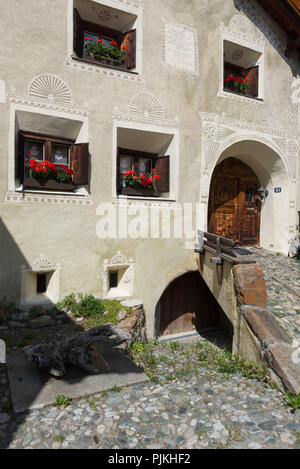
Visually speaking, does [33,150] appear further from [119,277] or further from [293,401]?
[293,401]

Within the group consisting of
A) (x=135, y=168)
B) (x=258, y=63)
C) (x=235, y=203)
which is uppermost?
(x=258, y=63)

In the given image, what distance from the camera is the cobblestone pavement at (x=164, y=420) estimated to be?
2.94m

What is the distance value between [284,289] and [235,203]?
4382 millimetres

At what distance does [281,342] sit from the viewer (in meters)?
4.29

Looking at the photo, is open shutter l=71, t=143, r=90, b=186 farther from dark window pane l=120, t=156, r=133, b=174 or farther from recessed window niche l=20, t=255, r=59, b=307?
recessed window niche l=20, t=255, r=59, b=307

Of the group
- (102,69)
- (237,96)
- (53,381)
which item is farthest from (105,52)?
(53,381)

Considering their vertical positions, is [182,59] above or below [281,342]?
above

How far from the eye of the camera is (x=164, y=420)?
3.30m
